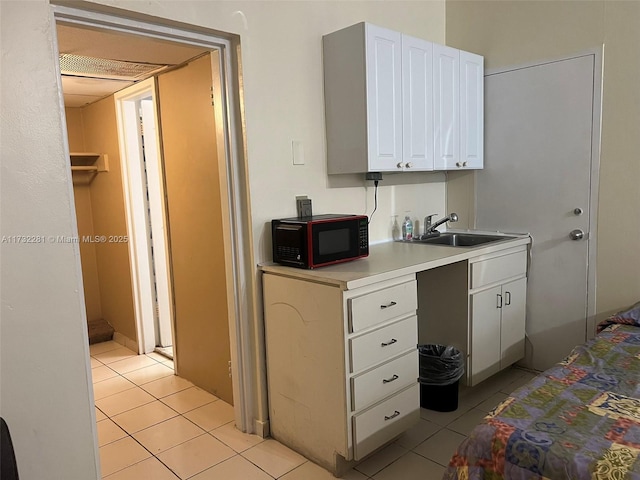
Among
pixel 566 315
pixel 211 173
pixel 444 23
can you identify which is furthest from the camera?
pixel 444 23

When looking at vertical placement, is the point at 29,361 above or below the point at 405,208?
below

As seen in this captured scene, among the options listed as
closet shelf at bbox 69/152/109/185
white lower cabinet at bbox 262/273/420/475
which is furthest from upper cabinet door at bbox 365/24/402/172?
closet shelf at bbox 69/152/109/185

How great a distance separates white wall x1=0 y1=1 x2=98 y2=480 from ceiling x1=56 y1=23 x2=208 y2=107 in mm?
301

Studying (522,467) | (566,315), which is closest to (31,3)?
(522,467)

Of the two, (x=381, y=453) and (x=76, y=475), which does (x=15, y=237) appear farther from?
(x=381, y=453)

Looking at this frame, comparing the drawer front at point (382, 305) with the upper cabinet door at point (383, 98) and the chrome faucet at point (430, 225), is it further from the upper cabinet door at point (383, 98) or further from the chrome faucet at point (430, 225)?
the chrome faucet at point (430, 225)

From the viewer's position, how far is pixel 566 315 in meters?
3.13

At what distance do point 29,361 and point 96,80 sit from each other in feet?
7.13

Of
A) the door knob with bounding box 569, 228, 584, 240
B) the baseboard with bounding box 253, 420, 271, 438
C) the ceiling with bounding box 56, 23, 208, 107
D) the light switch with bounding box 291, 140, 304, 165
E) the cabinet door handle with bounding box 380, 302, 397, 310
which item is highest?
the ceiling with bounding box 56, 23, 208, 107

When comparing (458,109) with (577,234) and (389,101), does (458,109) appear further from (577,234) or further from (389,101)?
(577,234)

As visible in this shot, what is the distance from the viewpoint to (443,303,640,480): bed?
135 cm

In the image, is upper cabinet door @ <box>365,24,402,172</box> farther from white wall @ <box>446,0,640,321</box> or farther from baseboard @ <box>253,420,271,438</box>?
baseboard @ <box>253,420,271,438</box>

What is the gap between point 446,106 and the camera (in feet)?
10.1

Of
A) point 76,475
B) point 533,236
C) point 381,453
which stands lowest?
point 381,453
